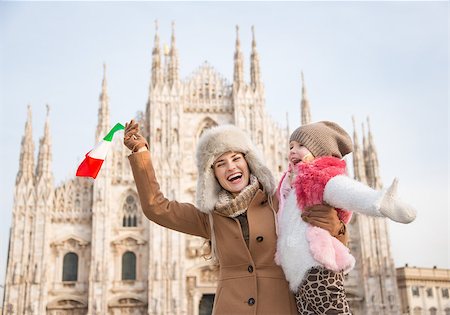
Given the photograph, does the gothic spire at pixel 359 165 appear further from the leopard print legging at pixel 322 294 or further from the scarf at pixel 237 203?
the leopard print legging at pixel 322 294

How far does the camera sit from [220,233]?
395 centimetres

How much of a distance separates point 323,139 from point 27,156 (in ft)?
82.2

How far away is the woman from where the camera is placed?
11.9 ft

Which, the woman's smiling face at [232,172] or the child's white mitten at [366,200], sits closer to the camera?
the child's white mitten at [366,200]

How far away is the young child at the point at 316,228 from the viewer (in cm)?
319

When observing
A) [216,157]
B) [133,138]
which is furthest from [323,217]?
[133,138]

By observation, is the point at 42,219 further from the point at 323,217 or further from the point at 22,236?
the point at 323,217

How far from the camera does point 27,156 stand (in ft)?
87.5

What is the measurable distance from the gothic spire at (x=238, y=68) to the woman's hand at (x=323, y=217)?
2515 cm

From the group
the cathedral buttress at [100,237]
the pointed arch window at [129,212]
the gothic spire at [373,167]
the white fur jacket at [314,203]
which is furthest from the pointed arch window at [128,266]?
the white fur jacket at [314,203]

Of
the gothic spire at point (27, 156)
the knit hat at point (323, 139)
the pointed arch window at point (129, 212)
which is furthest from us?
the gothic spire at point (27, 156)

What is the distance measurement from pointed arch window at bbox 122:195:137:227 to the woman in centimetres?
2227

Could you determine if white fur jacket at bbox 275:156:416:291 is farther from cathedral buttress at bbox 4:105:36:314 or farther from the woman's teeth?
cathedral buttress at bbox 4:105:36:314

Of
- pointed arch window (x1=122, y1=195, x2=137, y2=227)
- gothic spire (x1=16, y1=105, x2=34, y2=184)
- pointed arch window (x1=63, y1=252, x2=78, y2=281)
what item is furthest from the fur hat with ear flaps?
gothic spire (x1=16, y1=105, x2=34, y2=184)
